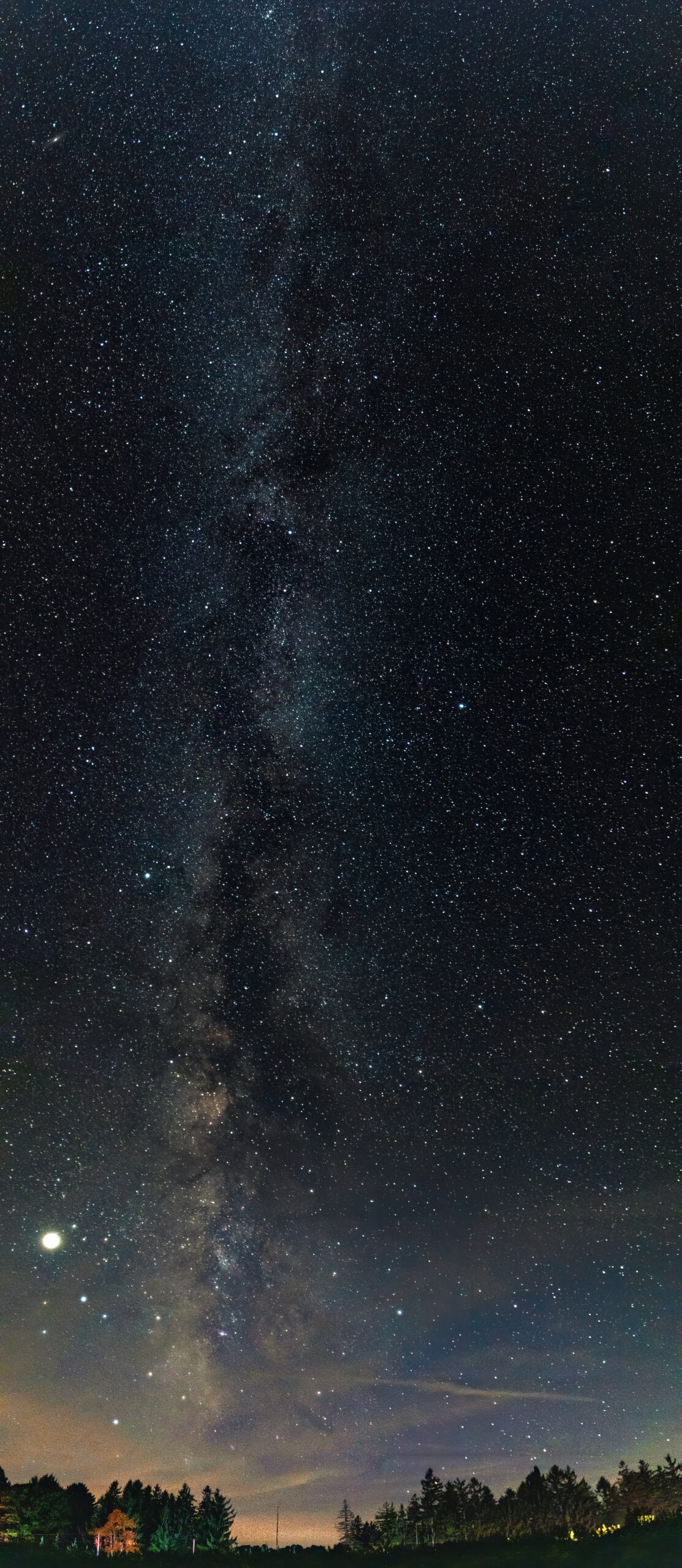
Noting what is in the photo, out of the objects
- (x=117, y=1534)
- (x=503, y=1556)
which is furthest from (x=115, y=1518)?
(x=503, y=1556)

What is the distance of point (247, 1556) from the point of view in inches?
2980

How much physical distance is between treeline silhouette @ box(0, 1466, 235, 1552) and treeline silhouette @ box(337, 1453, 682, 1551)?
17299 millimetres

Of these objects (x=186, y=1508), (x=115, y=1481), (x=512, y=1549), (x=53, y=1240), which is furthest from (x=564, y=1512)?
(x=53, y=1240)

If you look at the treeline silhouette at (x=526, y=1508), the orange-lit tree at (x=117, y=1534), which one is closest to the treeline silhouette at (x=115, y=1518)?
the orange-lit tree at (x=117, y=1534)

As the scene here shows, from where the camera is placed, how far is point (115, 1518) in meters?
71.9

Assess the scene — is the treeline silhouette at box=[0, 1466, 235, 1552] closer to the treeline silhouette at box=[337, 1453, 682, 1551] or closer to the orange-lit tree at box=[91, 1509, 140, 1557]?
the orange-lit tree at box=[91, 1509, 140, 1557]

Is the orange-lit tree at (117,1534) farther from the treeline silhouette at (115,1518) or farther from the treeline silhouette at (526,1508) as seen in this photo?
the treeline silhouette at (526,1508)

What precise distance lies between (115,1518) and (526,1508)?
116 ft

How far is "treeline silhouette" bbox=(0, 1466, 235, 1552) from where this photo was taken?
2665 inches

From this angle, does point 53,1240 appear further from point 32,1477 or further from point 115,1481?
point 115,1481

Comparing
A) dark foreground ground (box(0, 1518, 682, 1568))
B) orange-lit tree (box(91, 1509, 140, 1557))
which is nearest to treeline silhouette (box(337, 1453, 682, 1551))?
dark foreground ground (box(0, 1518, 682, 1568))

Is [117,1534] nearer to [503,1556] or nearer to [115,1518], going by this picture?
[115,1518]

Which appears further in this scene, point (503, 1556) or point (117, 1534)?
point (117, 1534)

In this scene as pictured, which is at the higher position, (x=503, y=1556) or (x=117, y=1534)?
(x=503, y=1556)
